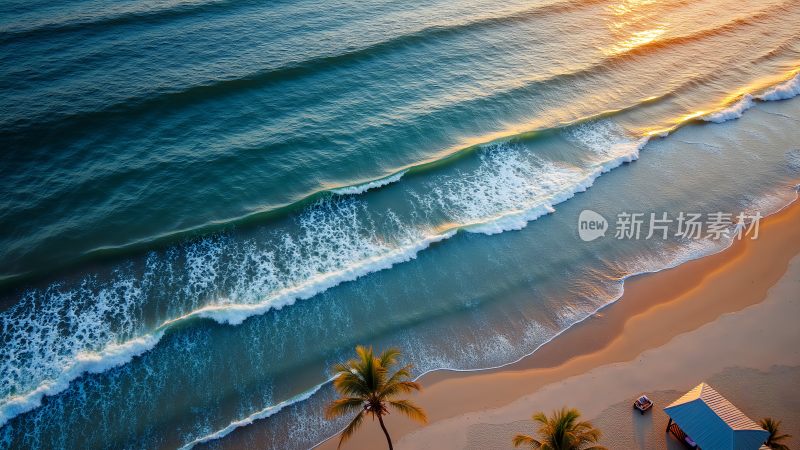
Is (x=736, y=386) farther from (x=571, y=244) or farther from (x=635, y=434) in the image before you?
(x=571, y=244)

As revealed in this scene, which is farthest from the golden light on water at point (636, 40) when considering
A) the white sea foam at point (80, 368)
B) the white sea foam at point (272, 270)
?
the white sea foam at point (80, 368)

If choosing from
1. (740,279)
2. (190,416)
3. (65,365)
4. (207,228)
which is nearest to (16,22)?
(207,228)

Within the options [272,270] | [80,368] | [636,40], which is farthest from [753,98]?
[80,368]
